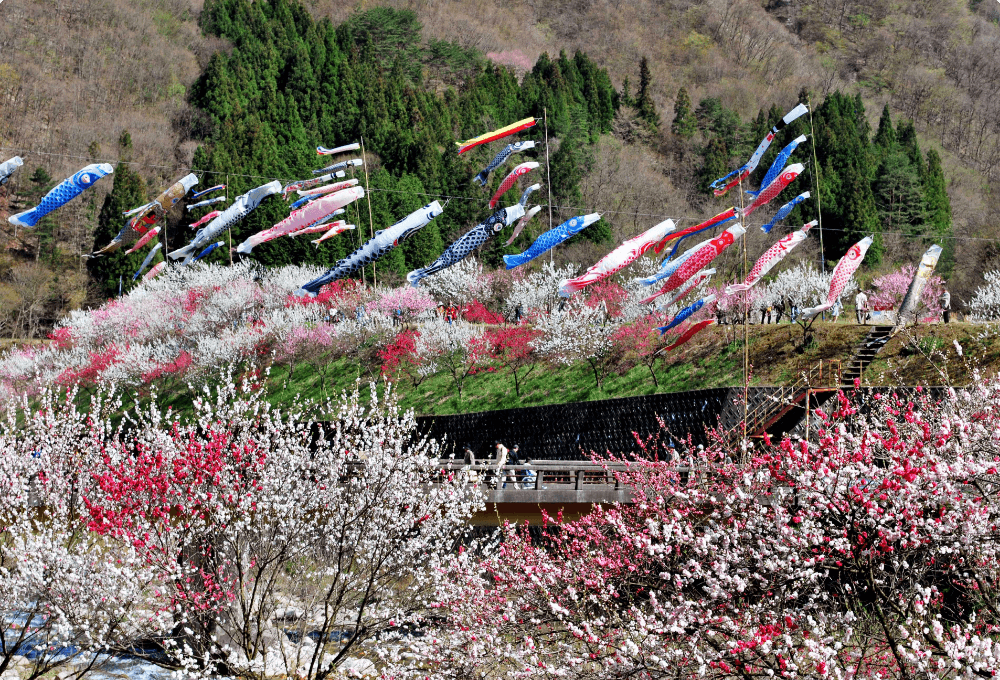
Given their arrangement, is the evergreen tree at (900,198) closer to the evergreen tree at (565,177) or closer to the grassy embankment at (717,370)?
the evergreen tree at (565,177)

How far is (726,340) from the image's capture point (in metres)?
31.9

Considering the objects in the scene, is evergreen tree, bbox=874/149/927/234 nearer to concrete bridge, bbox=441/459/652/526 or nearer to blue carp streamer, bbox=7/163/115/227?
concrete bridge, bbox=441/459/652/526

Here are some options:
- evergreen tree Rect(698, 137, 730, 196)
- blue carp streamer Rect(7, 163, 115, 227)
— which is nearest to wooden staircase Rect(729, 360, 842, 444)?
blue carp streamer Rect(7, 163, 115, 227)

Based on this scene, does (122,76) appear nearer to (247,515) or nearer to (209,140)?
(209,140)

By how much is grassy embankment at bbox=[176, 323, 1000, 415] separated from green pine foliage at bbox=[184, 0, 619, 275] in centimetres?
1225

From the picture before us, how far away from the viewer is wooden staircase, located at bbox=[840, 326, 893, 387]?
1072 inches

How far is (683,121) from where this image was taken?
77.2m

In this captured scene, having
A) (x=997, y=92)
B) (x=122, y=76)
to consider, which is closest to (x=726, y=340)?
(x=122, y=76)

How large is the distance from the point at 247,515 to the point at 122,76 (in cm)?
7394

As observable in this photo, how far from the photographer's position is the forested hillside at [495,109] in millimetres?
54312

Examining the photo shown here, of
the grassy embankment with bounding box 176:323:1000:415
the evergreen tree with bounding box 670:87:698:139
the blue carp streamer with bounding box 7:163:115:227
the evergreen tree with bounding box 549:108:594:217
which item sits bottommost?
the grassy embankment with bounding box 176:323:1000:415

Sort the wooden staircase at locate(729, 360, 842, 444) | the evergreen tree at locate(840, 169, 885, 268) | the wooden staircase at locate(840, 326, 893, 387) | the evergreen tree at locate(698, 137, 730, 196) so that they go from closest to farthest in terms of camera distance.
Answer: the wooden staircase at locate(729, 360, 842, 444), the wooden staircase at locate(840, 326, 893, 387), the evergreen tree at locate(840, 169, 885, 268), the evergreen tree at locate(698, 137, 730, 196)

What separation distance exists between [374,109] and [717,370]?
41.8 metres

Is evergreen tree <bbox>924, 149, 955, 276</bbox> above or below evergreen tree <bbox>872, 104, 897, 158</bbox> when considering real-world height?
below
